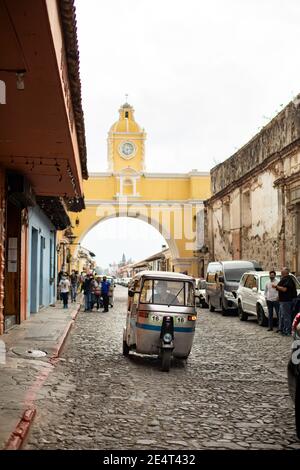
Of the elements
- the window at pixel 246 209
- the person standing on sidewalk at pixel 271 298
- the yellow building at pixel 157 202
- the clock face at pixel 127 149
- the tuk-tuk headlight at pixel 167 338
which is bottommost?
the tuk-tuk headlight at pixel 167 338

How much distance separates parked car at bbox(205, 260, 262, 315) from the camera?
21.1 meters

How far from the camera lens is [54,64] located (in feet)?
21.3

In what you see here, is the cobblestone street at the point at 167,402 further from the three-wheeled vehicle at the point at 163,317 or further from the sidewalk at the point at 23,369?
the three-wheeled vehicle at the point at 163,317

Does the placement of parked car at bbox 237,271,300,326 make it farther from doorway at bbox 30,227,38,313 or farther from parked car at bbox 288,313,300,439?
parked car at bbox 288,313,300,439

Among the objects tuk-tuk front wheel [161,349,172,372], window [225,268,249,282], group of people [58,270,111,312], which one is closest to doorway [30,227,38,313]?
group of people [58,270,111,312]

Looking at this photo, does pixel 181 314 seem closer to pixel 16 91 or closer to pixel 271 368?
pixel 271 368

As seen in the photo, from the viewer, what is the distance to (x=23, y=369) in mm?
8648

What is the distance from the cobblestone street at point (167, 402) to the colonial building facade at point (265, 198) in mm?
10110

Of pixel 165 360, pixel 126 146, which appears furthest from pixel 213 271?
pixel 126 146

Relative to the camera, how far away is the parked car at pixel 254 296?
1677 cm

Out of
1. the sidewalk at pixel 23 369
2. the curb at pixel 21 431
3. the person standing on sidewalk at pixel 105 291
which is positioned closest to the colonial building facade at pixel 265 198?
the person standing on sidewalk at pixel 105 291

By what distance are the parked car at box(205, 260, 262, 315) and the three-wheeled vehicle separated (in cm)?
Result: 1058

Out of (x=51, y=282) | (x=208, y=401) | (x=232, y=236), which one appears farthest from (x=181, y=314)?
(x=232, y=236)

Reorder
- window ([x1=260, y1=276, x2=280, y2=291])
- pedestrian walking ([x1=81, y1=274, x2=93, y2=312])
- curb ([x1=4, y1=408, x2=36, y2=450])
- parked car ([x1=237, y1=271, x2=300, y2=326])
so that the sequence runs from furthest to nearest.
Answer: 1. pedestrian walking ([x1=81, y1=274, x2=93, y2=312])
2. window ([x1=260, y1=276, x2=280, y2=291])
3. parked car ([x1=237, y1=271, x2=300, y2=326])
4. curb ([x1=4, y1=408, x2=36, y2=450])
